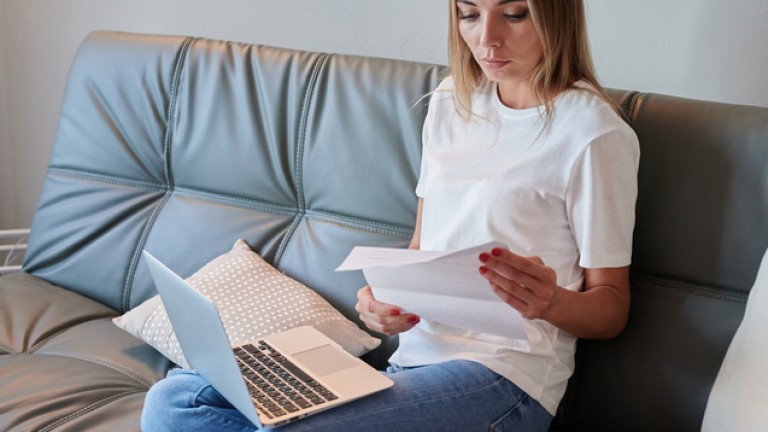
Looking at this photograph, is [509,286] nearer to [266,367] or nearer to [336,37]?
[266,367]

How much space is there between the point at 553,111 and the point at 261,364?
22.9 inches

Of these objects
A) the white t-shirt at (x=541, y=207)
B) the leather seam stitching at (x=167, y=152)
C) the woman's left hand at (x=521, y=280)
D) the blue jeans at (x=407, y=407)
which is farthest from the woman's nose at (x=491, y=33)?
the leather seam stitching at (x=167, y=152)

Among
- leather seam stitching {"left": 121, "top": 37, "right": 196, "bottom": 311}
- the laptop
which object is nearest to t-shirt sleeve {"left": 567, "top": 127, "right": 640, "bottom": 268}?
the laptop

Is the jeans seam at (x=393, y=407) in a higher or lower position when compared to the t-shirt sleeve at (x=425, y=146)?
lower

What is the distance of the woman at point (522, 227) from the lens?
4.33ft

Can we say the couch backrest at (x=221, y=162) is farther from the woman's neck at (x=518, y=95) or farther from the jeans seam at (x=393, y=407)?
the jeans seam at (x=393, y=407)

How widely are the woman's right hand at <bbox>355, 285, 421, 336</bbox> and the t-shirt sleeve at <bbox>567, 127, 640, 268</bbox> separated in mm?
280

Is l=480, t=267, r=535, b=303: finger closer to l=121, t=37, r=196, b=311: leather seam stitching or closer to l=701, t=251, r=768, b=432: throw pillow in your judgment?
l=701, t=251, r=768, b=432: throw pillow

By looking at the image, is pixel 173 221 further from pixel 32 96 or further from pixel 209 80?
pixel 32 96

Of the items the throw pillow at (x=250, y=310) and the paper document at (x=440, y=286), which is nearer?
the paper document at (x=440, y=286)

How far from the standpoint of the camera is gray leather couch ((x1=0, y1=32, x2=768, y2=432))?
1.46 metres

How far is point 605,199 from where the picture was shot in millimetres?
1372

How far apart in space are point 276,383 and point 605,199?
54 cm

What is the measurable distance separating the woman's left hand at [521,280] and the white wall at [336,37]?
0.65 meters
